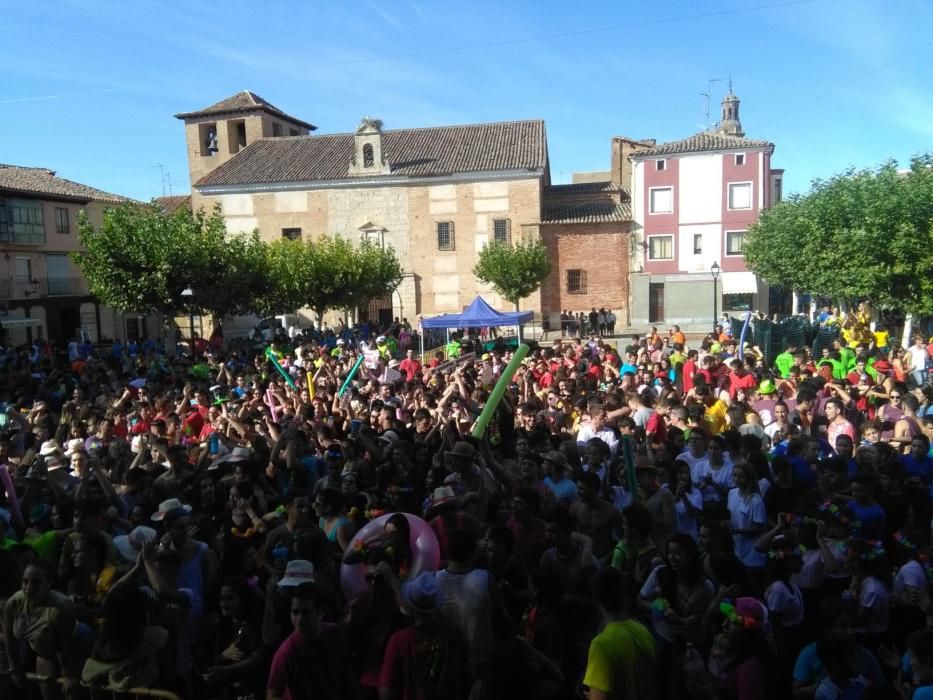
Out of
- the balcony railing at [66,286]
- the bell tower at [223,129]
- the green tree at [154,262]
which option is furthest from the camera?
the bell tower at [223,129]

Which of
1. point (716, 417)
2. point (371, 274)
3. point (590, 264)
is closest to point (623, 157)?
point (590, 264)

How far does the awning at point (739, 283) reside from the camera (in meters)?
36.5

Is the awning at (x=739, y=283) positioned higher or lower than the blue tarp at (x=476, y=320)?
higher

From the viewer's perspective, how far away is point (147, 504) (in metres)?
5.90

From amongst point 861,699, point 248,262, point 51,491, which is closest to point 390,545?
point 861,699

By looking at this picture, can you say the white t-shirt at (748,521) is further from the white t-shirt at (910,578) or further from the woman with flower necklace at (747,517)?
the white t-shirt at (910,578)

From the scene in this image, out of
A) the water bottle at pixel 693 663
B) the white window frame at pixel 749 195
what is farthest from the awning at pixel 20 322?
the white window frame at pixel 749 195

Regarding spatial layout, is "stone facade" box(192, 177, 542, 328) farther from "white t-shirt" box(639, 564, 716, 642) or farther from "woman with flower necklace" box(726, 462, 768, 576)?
"white t-shirt" box(639, 564, 716, 642)

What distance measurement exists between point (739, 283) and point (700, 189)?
484cm

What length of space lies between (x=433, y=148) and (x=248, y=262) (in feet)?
57.2

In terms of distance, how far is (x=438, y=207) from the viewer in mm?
38375

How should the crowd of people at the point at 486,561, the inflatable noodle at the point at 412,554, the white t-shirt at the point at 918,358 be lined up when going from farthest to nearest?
the white t-shirt at the point at 918,358 → the inflatable noodle at the point at 412,554 → the crowd of people at the point at 486,561

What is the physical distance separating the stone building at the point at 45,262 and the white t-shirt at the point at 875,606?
102 feet

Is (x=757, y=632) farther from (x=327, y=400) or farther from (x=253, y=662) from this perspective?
(x=327, y=400)
